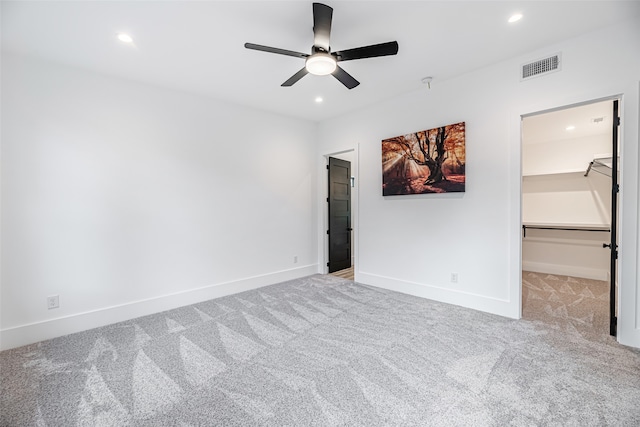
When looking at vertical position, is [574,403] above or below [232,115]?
→ below

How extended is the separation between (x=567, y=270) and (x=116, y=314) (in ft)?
23.4

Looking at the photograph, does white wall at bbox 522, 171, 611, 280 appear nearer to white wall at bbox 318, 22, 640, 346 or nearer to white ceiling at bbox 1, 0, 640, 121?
white wall at bbox 318, 22, 640, 346

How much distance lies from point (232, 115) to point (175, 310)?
2.90 meters

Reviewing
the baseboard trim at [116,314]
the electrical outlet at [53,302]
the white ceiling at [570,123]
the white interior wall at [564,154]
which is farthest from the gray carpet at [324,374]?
the white interior wall at [564,154]

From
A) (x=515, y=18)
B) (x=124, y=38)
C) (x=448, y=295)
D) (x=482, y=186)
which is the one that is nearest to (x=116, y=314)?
(x=124, y=38)

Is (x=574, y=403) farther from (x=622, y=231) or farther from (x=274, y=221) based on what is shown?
(x=274, y=221)

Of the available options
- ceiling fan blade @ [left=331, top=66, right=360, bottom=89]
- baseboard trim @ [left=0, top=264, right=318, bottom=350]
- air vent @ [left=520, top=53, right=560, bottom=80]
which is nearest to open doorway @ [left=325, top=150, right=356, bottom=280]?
baseboard trim @ [left=0, top=264, right=318, bottom=350]

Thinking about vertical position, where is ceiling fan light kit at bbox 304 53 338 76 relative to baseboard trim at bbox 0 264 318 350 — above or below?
above

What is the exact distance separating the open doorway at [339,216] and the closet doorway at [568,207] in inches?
120

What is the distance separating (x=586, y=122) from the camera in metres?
4.34

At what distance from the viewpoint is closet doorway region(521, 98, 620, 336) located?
3.99m

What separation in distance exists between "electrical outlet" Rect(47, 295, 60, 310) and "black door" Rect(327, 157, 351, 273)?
152 inches

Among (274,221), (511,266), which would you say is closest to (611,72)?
(511,266)

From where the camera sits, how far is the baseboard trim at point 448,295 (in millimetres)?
3141
